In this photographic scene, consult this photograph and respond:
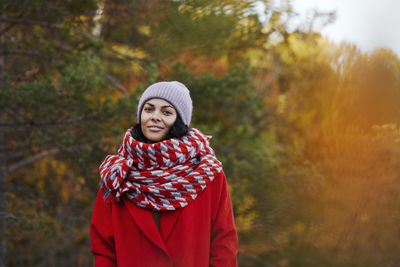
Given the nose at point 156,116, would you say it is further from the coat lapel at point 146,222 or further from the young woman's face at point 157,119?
the coat lapel at point 146,222

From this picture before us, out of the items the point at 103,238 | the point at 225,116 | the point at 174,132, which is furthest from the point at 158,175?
the point at 225,116

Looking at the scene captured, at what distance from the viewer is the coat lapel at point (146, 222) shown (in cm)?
173

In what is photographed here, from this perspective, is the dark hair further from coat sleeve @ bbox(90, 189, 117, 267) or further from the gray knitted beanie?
coat sleeve @ bbox(90, 189, 117, 267)

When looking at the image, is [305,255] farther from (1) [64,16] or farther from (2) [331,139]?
(1) [64,16]

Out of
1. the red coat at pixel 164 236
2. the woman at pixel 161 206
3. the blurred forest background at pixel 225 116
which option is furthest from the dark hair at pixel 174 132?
the blurred forest background at pixel 225 116

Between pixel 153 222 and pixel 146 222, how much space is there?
34mm

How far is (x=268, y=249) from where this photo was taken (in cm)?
409

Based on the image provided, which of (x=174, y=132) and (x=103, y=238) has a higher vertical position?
(x=174, y=132)

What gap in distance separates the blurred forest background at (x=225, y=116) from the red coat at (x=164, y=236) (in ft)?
4.14

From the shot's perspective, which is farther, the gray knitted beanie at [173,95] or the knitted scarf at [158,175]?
the gray knitted beanie at [173,95]

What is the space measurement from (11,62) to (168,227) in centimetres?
398

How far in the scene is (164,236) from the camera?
69.6 inches

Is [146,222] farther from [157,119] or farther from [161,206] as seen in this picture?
[157,119]

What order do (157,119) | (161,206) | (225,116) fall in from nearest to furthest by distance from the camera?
(161,206)
(157,119)
(225,116)
